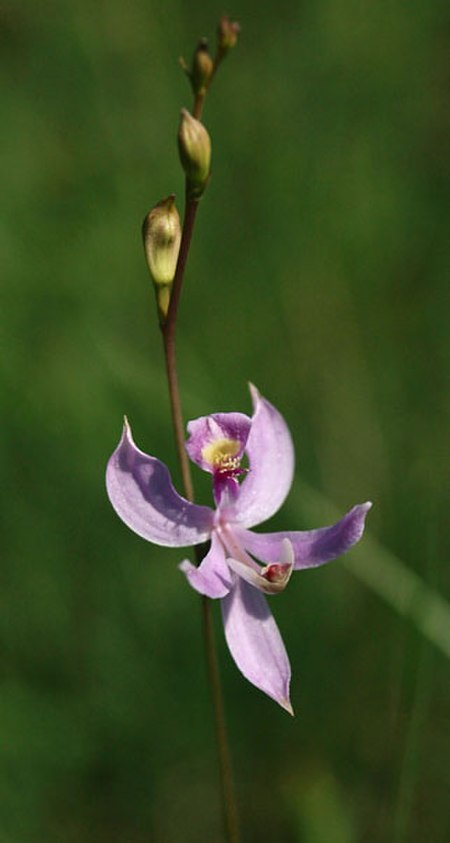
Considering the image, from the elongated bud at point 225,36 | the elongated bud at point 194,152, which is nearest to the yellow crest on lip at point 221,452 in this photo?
the elongated bud at point 194,152

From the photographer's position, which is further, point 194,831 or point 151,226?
point 194,831

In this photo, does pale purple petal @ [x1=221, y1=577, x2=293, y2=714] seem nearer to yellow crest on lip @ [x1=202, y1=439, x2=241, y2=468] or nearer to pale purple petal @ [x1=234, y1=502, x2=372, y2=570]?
pale purple petal @ [x1=234, y1=502, x2=372, y2=570]

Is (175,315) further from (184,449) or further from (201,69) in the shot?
(201,69)

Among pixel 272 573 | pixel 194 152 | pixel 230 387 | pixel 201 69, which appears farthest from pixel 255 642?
pixel 230 387

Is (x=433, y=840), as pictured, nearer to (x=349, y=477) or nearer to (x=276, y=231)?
(x=349, y=477)

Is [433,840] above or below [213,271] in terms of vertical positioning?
below

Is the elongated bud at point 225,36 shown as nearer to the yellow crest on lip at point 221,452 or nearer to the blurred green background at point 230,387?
the yellow crest on lip at point 221,452

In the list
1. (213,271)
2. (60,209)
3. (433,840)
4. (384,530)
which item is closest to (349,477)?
(384,530)
